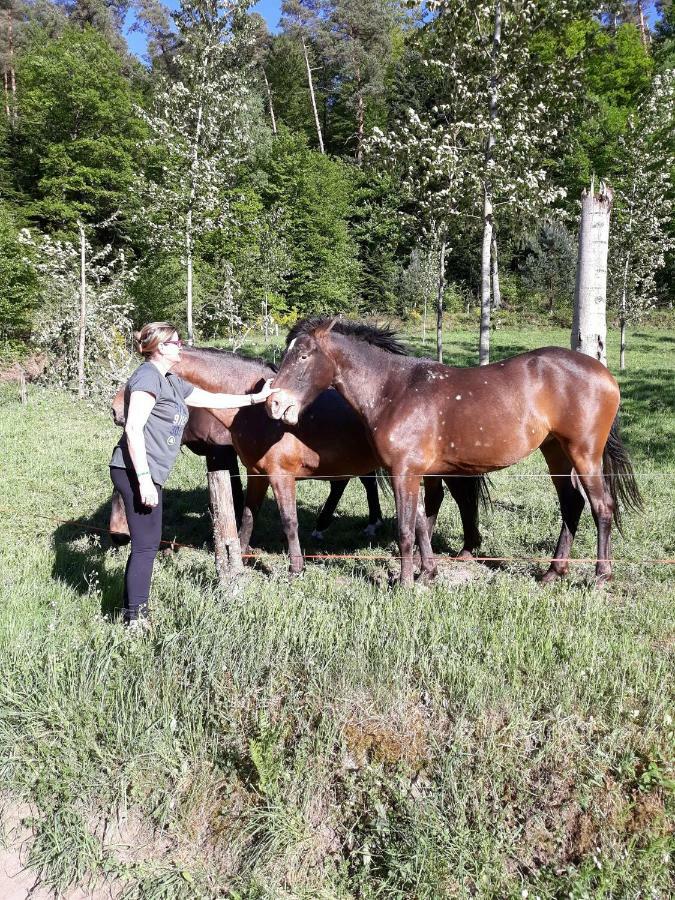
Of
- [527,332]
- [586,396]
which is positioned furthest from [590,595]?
[527,332]

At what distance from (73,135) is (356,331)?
29.7 meters

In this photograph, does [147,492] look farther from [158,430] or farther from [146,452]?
[158,430]

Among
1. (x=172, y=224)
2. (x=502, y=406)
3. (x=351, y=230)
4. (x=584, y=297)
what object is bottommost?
(x=502, y=406)

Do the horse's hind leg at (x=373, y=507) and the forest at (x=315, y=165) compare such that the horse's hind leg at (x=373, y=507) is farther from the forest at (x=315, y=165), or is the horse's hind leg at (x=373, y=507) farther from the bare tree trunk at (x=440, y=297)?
the bare tree trunk at (x=440, y=297)

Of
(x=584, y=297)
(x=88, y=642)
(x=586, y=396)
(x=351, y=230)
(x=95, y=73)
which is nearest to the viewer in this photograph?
(x=88, y=642)

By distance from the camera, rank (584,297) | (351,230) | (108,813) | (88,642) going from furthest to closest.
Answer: (351,230)
(584,297)
(88,642)
(108,813)

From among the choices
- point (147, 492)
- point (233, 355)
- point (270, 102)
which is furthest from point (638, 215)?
point (270, 102)

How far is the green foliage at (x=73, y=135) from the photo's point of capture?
26.5 m

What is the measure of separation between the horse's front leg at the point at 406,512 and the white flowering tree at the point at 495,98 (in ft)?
10.9

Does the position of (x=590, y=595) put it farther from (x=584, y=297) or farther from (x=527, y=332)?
(x=527, y=332)

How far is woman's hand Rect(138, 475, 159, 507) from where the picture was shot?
3.45 meters

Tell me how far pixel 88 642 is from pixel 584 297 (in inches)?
192

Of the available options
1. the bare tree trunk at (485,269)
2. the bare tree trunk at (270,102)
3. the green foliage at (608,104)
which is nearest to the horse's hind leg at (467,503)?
the bare tree trunk at (485,269)

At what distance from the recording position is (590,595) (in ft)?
13.4
